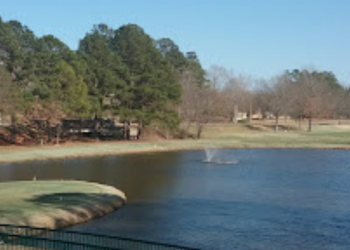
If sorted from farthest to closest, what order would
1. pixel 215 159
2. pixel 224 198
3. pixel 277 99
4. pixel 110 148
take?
pixel 277 99 → pixel 110 148 → pixel 215 159 → pixel 224 198

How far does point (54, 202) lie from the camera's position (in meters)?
25.6

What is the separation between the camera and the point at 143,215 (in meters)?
24.5

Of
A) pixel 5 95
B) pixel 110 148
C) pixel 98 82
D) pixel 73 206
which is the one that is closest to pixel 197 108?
pixel 98 82

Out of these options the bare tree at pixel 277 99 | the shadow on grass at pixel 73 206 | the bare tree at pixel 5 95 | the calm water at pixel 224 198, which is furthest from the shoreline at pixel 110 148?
the bare tree at pixel 277 99

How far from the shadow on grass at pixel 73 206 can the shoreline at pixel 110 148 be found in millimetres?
24149

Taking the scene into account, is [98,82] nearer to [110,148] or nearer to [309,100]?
[110,148]

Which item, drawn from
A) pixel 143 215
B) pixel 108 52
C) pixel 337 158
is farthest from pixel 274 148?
pixel 143 215

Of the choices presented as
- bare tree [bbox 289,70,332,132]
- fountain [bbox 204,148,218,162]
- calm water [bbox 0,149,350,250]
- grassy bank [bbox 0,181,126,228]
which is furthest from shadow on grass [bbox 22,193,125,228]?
bare tree [bbox 289,70,332,132]

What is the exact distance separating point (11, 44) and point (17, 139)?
12070mm

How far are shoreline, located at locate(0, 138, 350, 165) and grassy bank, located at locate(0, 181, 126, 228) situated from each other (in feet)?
67.4

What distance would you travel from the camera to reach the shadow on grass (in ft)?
73.9

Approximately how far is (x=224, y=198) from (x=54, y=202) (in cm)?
892

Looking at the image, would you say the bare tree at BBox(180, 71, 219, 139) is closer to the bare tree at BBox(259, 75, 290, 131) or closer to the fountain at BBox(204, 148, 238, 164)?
the fountain at BBox(204, 148, 238, 164)

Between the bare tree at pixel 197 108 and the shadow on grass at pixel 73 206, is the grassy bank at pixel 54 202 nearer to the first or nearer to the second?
the shadow on grass at pixel 73 206
